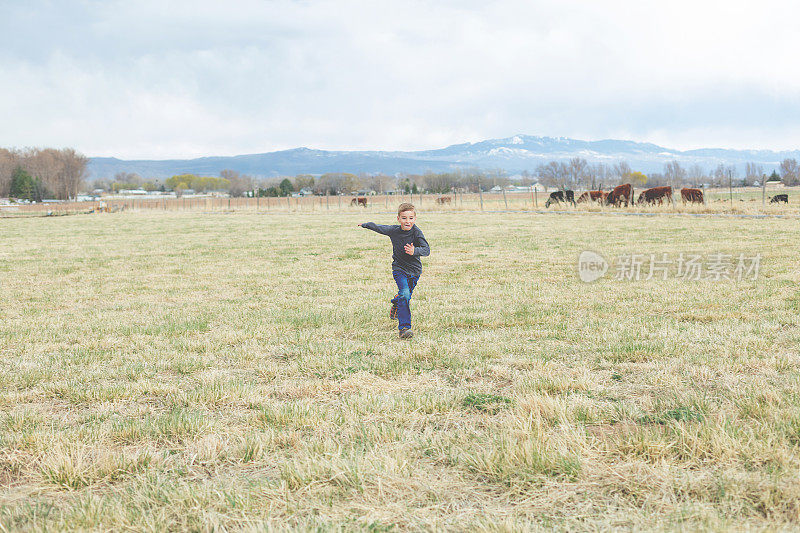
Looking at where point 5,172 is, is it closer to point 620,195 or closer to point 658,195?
point 620,195

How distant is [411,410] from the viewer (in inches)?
160

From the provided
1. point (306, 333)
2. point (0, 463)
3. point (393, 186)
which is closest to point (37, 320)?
point (306, 333)

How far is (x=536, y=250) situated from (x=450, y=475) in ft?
41.4

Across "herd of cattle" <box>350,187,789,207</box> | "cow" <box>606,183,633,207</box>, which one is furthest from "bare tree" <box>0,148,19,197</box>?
"cow" <box>606,183,633,207</box>

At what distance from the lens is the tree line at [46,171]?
126 meters

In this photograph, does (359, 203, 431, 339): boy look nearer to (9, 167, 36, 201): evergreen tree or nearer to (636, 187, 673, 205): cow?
(636, 187, 673, 205): cow

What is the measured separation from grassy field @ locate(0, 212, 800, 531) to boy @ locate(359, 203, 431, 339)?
1.20 ft

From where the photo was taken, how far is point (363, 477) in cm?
301

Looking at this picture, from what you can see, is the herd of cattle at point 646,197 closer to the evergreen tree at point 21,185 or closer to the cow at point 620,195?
the cow at point 620,195

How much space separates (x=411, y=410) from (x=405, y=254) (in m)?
2.92

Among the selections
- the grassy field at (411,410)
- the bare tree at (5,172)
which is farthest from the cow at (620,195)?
the bare tree at (5,172)

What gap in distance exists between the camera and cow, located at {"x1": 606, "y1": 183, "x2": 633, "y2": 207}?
34719 mm

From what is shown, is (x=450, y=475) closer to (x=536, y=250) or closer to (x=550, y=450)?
(x=550, y=450)

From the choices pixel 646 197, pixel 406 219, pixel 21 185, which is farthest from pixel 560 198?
pixel 21 185
